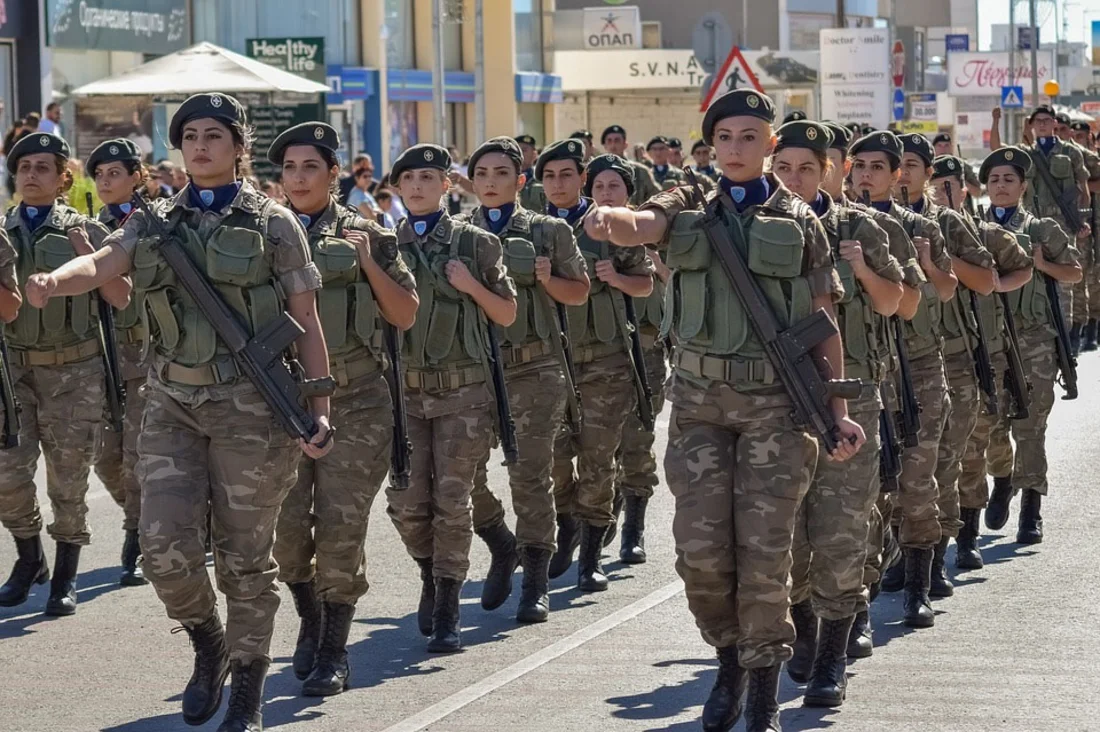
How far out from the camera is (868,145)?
28.5ft

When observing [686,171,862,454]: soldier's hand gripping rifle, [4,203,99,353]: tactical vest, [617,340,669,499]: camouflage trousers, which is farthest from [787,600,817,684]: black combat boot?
[4,203,99,353]: tactical vest

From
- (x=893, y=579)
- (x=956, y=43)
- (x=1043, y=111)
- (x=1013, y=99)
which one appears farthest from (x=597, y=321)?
(x=956, y=43)

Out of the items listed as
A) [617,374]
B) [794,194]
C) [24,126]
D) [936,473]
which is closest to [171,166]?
[24,126]

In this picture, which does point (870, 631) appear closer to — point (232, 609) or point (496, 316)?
point (496, 316)

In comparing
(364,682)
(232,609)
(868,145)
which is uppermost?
(868,145)

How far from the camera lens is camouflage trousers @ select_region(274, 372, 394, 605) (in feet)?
25.2

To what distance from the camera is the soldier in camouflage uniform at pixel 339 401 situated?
301 inches

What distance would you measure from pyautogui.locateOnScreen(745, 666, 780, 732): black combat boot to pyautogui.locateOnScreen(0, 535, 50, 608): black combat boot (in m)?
4.16

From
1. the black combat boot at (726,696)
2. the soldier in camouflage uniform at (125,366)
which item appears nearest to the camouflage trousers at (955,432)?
the black combat boot at (726,696)

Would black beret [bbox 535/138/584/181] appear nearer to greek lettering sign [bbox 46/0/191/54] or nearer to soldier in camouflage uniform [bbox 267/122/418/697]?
soldier in camouflage uniform [bbox 267/122/418/697]

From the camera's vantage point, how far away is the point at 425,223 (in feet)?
28.0

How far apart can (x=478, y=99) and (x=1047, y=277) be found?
2450cm

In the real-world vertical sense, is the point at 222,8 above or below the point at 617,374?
above

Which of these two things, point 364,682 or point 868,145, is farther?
point 868,145
